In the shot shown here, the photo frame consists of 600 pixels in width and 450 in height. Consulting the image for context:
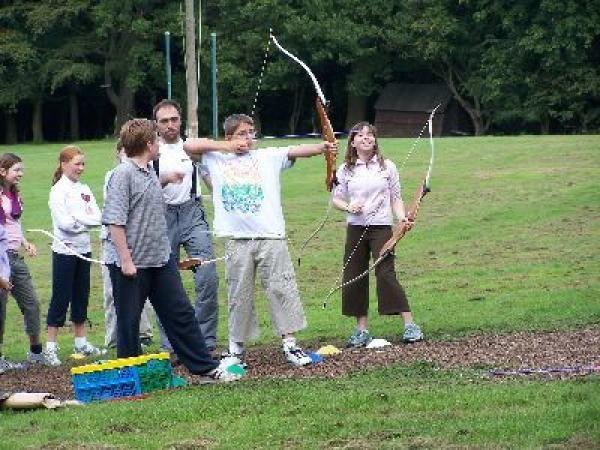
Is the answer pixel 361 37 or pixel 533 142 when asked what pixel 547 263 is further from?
pixel 361 37

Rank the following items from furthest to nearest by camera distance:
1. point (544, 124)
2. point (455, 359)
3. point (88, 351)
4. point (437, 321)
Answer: point (544, 124) → point (437, 321) → point (88, 351) → point (455, 359)

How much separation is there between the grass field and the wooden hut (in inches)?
1266

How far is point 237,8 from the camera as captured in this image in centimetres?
5888

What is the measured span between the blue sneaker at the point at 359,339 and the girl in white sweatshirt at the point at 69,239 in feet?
7.46

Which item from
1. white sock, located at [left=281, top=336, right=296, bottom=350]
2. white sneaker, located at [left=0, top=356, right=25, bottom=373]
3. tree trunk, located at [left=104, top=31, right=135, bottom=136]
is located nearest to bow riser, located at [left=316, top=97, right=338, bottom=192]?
white sock, located at [left=281, top=336, right=296, bottom=350]

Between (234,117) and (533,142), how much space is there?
75.5 ft

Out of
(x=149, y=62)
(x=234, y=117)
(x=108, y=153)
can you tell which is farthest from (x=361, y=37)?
(x=234, y=117)

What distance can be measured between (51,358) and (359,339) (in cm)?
258

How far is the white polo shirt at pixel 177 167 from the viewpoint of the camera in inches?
403

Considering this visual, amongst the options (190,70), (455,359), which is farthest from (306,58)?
(455,359)

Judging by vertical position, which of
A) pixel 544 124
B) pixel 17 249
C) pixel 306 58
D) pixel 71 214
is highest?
pixel 306 58

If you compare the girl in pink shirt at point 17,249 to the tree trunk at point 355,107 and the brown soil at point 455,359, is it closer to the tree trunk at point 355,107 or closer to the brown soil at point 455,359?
the brown soil at point 455,359

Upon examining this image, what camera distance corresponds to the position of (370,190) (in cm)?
1094

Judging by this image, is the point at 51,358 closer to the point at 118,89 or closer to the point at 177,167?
the point at 177,167
